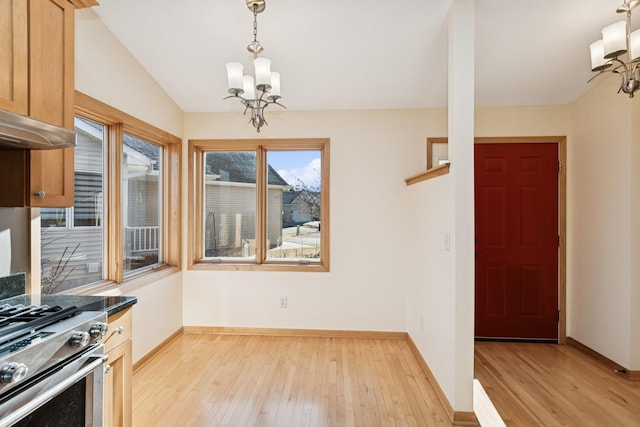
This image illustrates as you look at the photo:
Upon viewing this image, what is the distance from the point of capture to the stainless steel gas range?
3.35 ft

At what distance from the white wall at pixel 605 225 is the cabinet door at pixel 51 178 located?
13.0ft

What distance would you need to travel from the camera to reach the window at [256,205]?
3.74 m

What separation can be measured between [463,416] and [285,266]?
2.12 meters

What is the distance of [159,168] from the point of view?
3512mm

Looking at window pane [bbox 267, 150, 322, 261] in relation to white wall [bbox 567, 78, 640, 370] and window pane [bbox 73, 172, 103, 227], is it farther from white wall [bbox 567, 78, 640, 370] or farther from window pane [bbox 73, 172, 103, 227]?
white wall [bbox 567, 78, 640, 370]

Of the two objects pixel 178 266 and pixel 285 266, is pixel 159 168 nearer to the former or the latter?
pixel 178 266

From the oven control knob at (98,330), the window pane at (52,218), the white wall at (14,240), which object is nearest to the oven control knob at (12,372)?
the oven control knob at (98,330)

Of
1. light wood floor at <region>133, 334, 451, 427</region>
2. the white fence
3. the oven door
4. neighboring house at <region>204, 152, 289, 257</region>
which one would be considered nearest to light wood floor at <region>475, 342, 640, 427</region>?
light wood floor at <region>133, 334, 451, 427</region>

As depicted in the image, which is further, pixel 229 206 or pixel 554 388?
pixel 229 206

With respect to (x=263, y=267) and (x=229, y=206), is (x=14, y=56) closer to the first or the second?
(x=229, y=206)

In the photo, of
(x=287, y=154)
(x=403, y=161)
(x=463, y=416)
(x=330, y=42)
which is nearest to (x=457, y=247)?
(x=463, y=416)

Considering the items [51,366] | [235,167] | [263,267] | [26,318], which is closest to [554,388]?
[263,267]

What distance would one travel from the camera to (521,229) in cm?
343

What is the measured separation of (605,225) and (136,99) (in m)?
4.28
